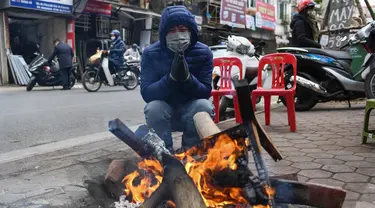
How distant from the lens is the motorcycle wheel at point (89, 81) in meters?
11.1

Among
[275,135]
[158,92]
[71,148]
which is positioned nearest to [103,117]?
[71,148]

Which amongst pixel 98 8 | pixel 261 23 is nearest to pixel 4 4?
pixel 98 8

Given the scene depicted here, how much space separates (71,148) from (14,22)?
14.0 meters

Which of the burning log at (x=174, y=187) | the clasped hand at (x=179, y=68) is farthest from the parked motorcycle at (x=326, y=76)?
the burning log at (x=174, y=187)

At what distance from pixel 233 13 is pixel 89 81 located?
49.0 feet

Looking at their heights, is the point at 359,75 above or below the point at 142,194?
above

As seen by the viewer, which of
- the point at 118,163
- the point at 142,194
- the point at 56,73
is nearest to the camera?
the point at 142,194

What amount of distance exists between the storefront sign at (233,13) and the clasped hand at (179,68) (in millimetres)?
20937

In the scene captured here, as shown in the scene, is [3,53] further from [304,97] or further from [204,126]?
[204,126]

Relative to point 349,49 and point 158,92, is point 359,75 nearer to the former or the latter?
point 349,49

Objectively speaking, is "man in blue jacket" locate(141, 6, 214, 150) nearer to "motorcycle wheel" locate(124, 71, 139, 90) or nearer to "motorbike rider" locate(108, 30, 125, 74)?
"motorcycle wheel" locate(124, 71, 139, 90)

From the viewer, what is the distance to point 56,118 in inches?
248

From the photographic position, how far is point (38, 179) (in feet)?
9.73

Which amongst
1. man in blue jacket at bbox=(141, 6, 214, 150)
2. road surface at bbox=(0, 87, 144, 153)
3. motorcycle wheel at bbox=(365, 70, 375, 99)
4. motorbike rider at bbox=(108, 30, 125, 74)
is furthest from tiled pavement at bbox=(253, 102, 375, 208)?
motorbike rider at bbox=(108, 30, 125, 74)
